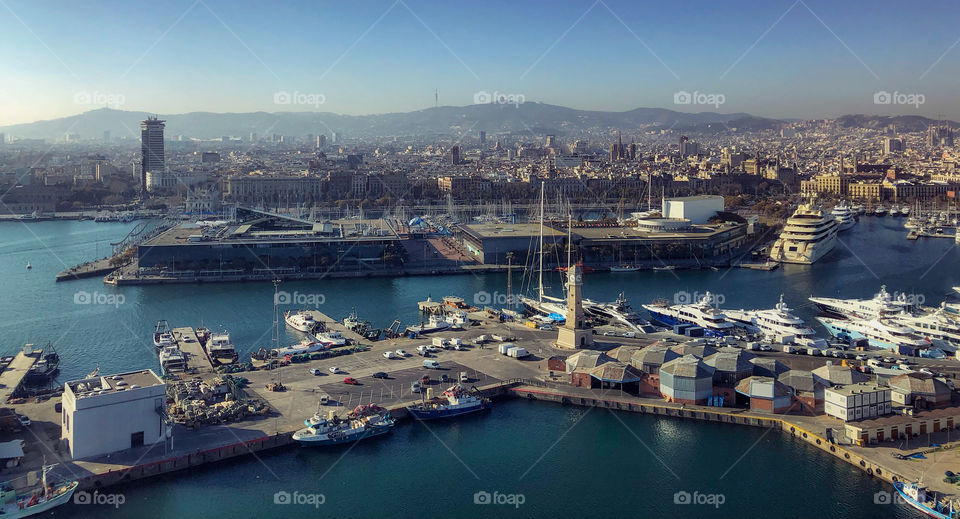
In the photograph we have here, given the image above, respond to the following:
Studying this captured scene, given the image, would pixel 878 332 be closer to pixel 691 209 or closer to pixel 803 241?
pixel 803 241

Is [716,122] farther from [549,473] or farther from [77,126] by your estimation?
[549,473]

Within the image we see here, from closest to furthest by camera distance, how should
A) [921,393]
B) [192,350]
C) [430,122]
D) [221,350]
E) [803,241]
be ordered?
1. [921,393]
2. [221,350]
3. [192,350]
4. [803,241]
5. [430,122]

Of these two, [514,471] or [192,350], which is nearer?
[514,471]

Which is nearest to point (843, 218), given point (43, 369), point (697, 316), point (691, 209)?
point (691, 209)

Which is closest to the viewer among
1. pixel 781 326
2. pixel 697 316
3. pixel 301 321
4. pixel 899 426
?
pixel 899 426

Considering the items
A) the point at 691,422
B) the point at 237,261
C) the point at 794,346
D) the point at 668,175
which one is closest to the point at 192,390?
the point at 691,422

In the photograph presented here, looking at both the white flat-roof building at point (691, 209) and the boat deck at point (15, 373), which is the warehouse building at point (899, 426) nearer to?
the boat deck at point (15, 373)
